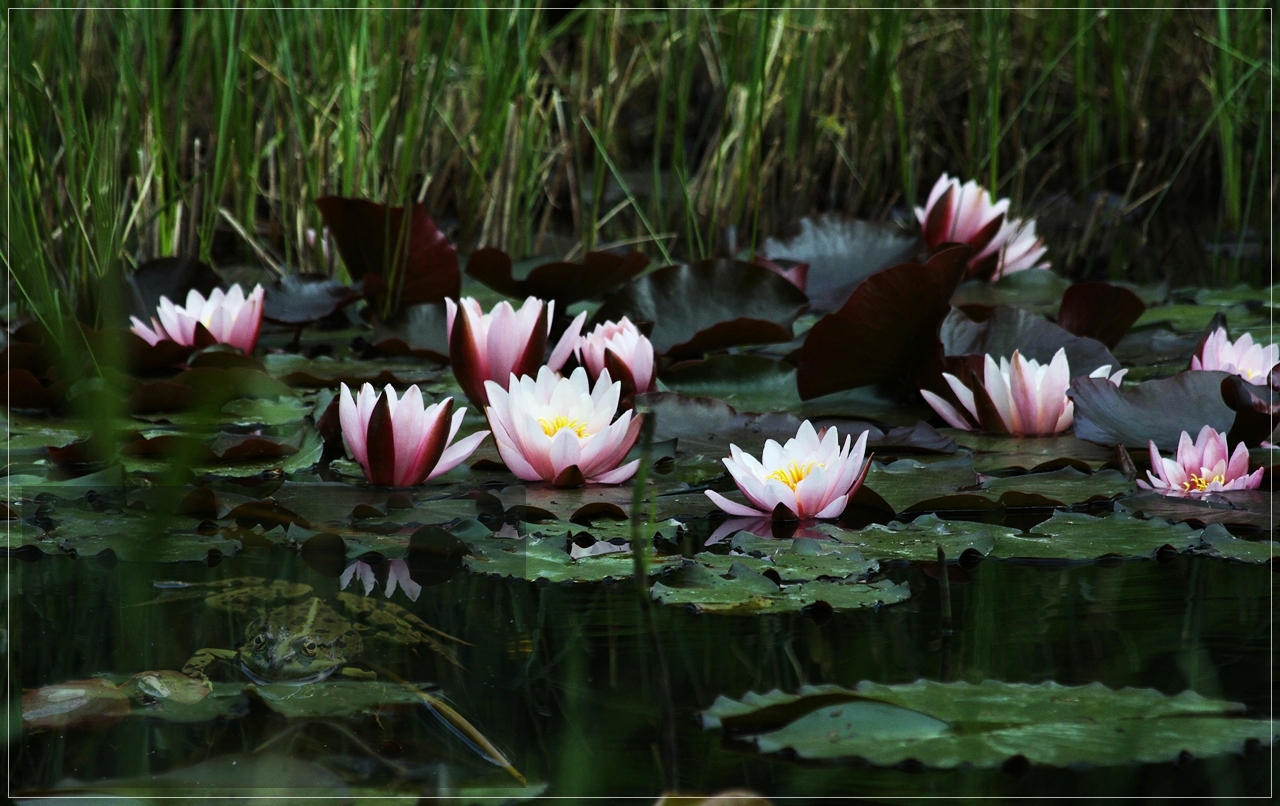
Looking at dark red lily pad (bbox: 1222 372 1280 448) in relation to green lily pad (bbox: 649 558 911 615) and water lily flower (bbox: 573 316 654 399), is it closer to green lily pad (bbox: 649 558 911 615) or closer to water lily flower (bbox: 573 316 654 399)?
green lily pad (bbox: 649 558 911 615)

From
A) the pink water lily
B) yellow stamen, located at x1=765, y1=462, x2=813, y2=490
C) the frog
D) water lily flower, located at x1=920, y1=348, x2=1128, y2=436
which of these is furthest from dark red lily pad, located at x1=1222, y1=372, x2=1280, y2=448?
the frog

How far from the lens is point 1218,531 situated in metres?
0.96

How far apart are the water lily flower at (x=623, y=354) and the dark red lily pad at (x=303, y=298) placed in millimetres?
623

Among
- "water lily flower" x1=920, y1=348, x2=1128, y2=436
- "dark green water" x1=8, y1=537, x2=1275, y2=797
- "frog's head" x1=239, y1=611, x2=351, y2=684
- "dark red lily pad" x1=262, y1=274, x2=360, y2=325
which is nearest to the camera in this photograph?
"dark green water" x1=8, y1=537, x2=1275, y2=797

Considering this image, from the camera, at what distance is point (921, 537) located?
3.26 ft

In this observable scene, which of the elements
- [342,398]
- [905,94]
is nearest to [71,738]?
[342,398]

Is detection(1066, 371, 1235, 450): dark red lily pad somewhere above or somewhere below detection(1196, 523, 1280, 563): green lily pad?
above

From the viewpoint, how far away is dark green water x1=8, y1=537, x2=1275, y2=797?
0.59 meters

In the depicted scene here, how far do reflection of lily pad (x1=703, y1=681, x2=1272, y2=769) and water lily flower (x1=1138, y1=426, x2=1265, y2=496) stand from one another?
52 cm

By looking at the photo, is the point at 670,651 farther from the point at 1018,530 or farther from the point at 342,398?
the point at 342,398

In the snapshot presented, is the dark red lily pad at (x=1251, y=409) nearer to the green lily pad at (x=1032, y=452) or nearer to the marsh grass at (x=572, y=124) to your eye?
the green lily pad at (x=1032, y=452)

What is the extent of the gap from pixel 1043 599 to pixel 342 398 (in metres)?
0.72

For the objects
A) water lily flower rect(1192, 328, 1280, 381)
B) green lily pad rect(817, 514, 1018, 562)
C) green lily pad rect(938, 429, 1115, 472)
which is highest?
water lily flower rect(1192, 328, 1280, 381)

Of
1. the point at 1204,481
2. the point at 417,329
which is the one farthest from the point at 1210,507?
the point at 417,329
